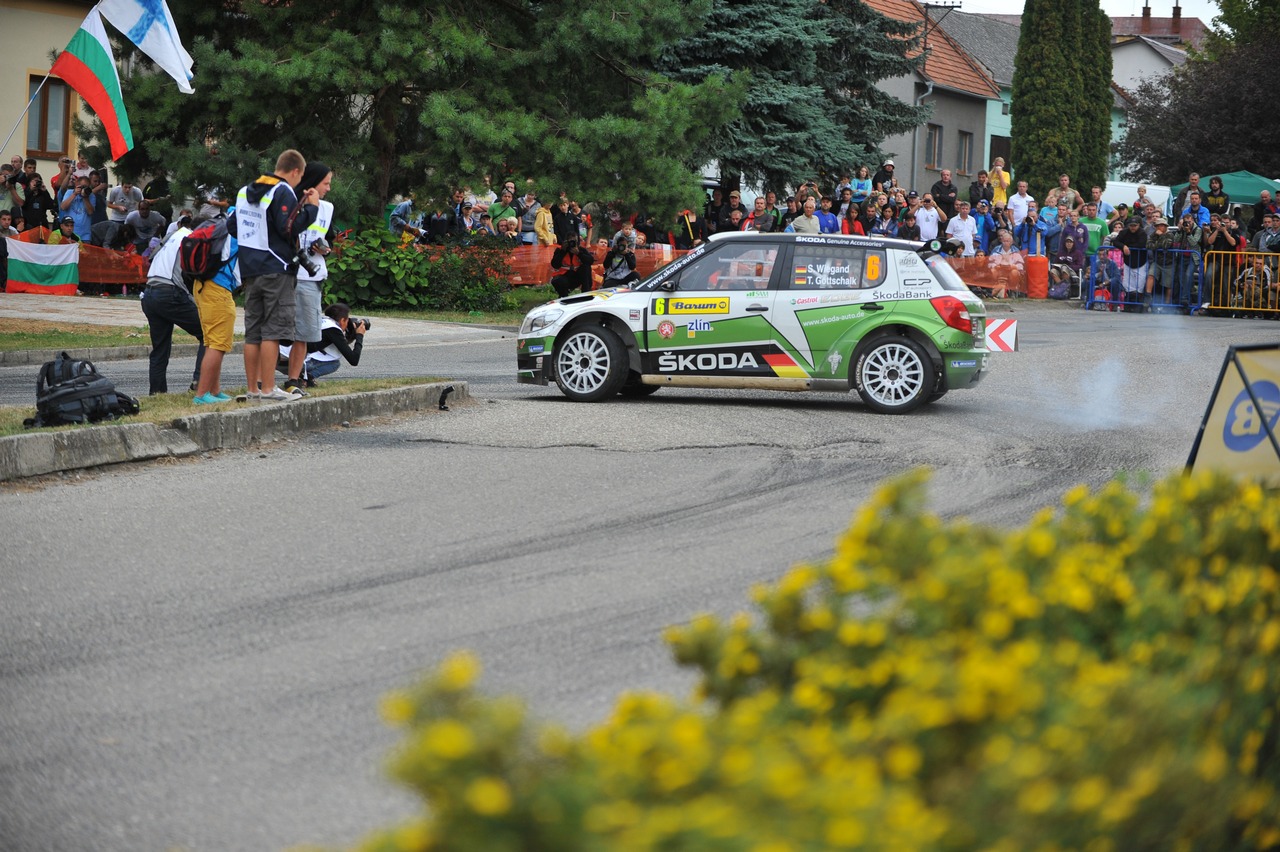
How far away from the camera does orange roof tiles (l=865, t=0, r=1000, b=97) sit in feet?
191

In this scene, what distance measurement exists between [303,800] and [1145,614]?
2507mm

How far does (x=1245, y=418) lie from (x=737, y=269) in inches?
333

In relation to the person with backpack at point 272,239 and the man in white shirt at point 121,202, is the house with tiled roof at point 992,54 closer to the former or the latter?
the man in white shirt at point 121,202

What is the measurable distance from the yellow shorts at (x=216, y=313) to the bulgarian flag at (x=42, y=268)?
45.5 ft

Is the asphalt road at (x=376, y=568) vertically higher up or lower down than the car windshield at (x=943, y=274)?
lower down

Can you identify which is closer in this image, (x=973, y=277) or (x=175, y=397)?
(x=175, y=397)

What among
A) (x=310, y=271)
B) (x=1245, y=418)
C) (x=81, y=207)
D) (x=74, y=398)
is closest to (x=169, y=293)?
(x=310, y=271)

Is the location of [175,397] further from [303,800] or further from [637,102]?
[637,102]

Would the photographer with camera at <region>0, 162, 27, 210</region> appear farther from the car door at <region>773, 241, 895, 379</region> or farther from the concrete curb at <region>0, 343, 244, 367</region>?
the car door at <region>773, 241, 895, 379</region>

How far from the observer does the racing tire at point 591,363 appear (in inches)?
573

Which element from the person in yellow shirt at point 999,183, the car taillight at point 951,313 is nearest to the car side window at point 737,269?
the car taillight at point 951,313

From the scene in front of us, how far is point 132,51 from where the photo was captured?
92.8 feet

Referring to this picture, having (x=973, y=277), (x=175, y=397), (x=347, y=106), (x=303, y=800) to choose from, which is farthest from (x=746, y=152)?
(x=303, y=800)

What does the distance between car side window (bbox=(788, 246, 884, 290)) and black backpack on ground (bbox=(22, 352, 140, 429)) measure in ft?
19.9
